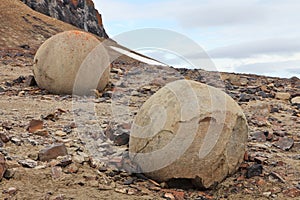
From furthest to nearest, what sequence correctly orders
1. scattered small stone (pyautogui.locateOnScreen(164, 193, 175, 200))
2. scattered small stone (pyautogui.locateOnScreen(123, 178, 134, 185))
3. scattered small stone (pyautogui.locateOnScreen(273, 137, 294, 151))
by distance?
scattered small stone (pyautogui.locateOnScreen(273, 137, 294, 151))
scattered small stone (pyautogui.locateOnScreen(123, 178, 134, 185))
scattered small stone (pyautogui.locateOnScreen(164, 193, 175, 200))

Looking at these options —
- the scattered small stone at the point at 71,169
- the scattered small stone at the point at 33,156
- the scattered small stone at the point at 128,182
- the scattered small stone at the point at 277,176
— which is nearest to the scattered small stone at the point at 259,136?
the scattered small stone at the point at 277,176

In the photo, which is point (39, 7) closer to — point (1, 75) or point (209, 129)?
point (1, 75)

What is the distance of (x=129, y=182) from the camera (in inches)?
189

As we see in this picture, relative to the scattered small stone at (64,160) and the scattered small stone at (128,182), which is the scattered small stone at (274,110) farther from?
the scattered small stone at (64,160)

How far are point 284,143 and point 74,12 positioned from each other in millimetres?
40281

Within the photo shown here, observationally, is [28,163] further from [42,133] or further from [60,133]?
[60,133]

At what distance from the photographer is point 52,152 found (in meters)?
5.07

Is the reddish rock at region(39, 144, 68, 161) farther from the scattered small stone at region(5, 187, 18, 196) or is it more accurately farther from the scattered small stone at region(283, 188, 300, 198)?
the scattered small stone at region(283, 188, 300, 198)

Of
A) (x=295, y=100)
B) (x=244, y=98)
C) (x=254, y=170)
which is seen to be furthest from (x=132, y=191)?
(x=295, y=100)

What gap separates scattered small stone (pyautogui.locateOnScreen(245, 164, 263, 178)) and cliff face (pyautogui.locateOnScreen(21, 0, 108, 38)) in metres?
36.6

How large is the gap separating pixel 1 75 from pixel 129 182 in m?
9.45

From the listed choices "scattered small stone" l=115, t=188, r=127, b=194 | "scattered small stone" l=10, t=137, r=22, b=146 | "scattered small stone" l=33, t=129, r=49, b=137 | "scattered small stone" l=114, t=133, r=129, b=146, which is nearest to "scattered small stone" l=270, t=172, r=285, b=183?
"scattered small stone" l=115, t=188, r=127, b=194

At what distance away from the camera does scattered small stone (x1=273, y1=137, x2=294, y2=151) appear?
21.2 feet

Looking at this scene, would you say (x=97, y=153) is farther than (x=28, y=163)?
Yes
